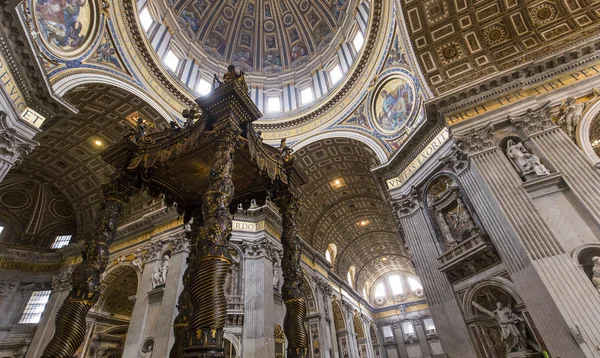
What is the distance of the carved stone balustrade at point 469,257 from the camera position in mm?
7988

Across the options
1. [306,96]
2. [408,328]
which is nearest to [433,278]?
[306,96]

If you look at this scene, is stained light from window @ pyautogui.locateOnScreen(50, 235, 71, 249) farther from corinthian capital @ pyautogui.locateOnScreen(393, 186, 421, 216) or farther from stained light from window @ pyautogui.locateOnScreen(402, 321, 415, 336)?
stained light from window @ pyautogui.locateOnScreen(402, 321, 415, 336)

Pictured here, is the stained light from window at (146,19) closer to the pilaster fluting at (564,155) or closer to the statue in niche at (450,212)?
the statue in niche at (450,212)

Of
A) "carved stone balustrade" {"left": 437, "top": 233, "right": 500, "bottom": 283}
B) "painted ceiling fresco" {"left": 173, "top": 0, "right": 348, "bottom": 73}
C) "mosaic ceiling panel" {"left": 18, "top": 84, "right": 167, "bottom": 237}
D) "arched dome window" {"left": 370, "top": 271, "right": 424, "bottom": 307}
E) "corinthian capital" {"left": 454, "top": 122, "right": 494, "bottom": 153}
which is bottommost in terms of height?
"carved stone balustrade" {"left": 437, "top": 233, "right": 500, "bottom": 283}

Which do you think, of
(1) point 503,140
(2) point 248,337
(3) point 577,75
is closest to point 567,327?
(1) point 503,140

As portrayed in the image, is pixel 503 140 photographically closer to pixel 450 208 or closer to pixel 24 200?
pixel 450 208

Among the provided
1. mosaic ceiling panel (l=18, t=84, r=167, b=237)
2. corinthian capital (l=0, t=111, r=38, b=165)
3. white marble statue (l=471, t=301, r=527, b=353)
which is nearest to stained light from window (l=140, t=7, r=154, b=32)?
mosaic ceiling panel (l=18, t=84, r=167, b=237)

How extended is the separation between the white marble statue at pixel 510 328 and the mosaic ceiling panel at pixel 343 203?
7.29 m

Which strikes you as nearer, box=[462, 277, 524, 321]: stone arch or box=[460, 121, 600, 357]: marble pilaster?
box=[460, 121, 600, 357]: marble pilaster

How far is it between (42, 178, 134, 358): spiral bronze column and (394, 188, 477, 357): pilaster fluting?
8.90m

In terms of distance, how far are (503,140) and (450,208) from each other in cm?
266

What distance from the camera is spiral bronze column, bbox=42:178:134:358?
4.05 metres

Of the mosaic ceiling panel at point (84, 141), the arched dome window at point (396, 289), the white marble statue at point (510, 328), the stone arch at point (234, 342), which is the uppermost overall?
the mosaic ceiling panel at point (84, 141)

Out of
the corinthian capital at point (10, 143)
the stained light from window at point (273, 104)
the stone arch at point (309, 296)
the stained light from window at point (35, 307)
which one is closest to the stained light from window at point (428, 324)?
the stone arch at point (309, 296)
